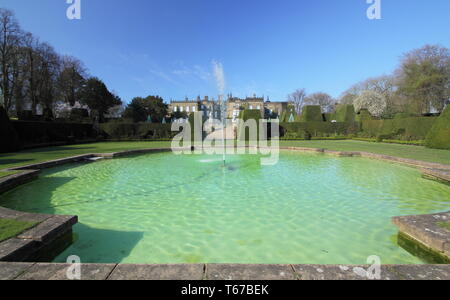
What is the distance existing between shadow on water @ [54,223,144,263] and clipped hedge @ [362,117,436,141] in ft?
69.9

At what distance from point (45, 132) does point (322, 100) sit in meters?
56.7

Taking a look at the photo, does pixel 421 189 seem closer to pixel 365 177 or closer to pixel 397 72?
pixel 365 177

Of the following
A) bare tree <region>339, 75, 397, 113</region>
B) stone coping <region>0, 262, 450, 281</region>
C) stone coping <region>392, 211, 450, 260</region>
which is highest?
bare tree <region>339, 75, 397, 113</region>

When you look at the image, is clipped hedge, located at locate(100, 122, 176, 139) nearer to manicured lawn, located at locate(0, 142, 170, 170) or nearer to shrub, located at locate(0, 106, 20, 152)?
manicured lawn, located at locate(0, 142, 170, 170)

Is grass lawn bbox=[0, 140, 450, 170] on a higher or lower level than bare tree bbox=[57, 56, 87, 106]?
lower

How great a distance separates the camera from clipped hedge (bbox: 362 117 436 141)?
17078mm

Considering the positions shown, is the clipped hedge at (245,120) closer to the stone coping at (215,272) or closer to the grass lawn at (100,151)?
the grass lawn at (100,151)

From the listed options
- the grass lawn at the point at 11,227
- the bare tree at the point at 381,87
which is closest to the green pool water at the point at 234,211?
the grass lawn at the point at 11,227

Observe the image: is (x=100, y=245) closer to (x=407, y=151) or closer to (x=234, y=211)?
(x=234, y=211)

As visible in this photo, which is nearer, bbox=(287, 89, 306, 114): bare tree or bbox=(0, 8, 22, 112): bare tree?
bbox=(0, 8, 22, 112): bare tree

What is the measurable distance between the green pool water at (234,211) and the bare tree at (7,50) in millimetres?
22069

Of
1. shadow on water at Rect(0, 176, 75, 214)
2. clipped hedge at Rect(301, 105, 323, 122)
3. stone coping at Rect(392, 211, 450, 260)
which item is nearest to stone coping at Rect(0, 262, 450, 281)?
stone coping at Rect(392, 211, 450, 260)
